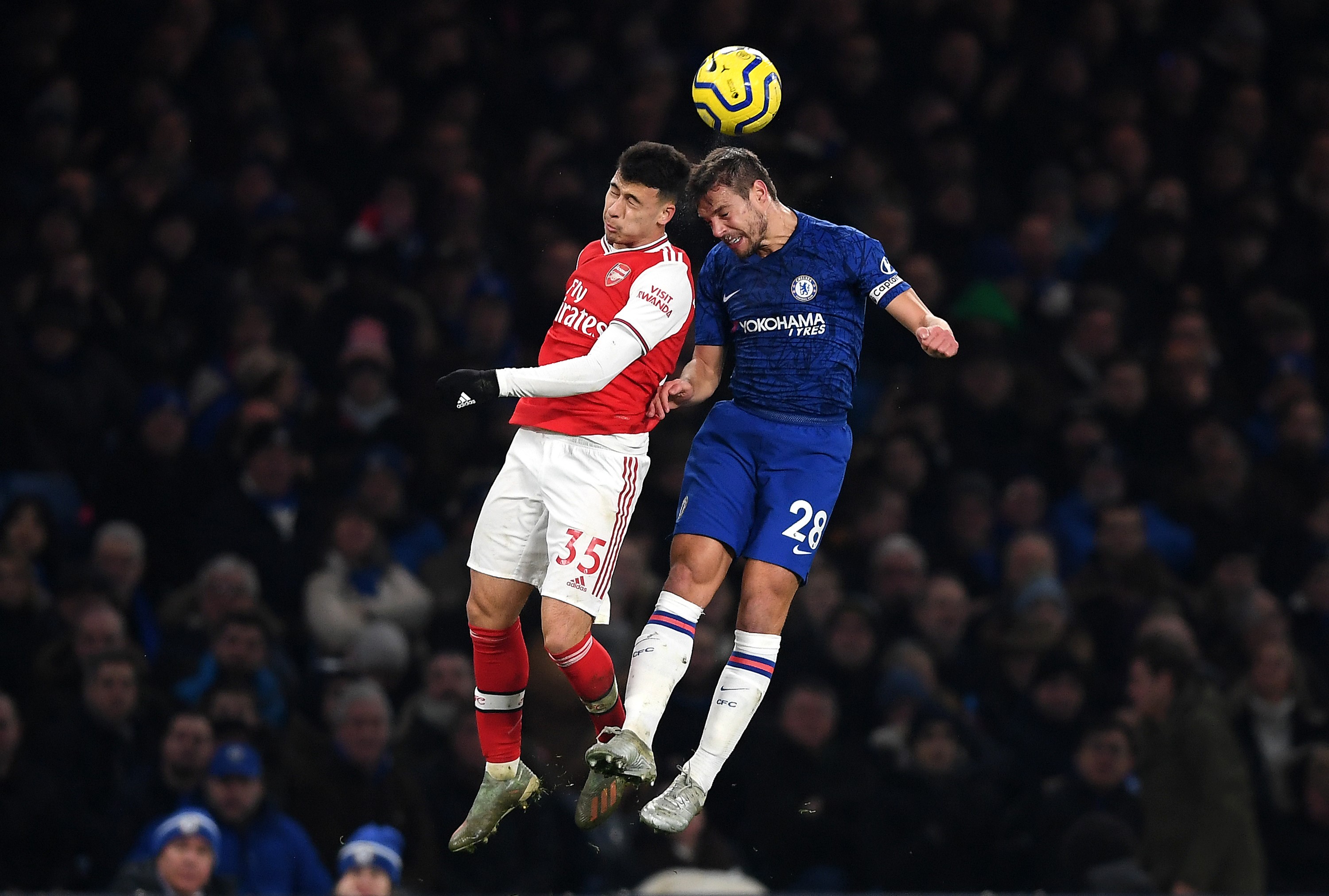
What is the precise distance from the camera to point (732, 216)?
21.4ft

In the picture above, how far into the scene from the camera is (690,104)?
12.4 metres

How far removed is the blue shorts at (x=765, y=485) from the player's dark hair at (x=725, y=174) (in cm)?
82

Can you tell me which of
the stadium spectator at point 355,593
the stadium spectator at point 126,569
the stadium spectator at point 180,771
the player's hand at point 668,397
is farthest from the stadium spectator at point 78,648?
the player's hand at point 668,397

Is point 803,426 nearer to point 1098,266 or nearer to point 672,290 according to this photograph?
point 672,290

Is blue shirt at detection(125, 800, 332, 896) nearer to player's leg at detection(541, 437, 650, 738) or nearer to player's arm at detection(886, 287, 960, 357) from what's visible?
player's leg at detection(541, 437, 650, 738)

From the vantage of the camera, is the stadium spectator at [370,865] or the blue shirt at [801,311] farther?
the stadium spectator at [370,865]

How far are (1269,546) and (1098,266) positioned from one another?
2437mm

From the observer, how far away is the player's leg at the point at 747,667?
656cm

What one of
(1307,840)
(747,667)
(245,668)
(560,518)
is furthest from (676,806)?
(1307,840)

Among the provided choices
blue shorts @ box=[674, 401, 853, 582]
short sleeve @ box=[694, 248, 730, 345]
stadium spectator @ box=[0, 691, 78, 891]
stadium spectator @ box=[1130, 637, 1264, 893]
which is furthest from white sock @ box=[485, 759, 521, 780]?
stadium spectator @ box=[1130, 637, 1264, 893]

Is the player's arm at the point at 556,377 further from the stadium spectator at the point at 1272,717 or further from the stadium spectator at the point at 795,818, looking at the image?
the stadium spectator at the point at 1272,717

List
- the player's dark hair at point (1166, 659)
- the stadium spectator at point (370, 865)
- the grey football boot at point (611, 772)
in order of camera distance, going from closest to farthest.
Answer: the grey football boot at point (611, 772) < the stadium spectator at point (370, 865) < the player's dark hair at point (1166, 659)

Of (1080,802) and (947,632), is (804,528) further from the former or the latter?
(947,632)

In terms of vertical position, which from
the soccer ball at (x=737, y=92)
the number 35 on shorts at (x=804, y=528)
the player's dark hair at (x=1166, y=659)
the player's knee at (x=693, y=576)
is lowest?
the player's dark hair at (x=1166, y=659)
